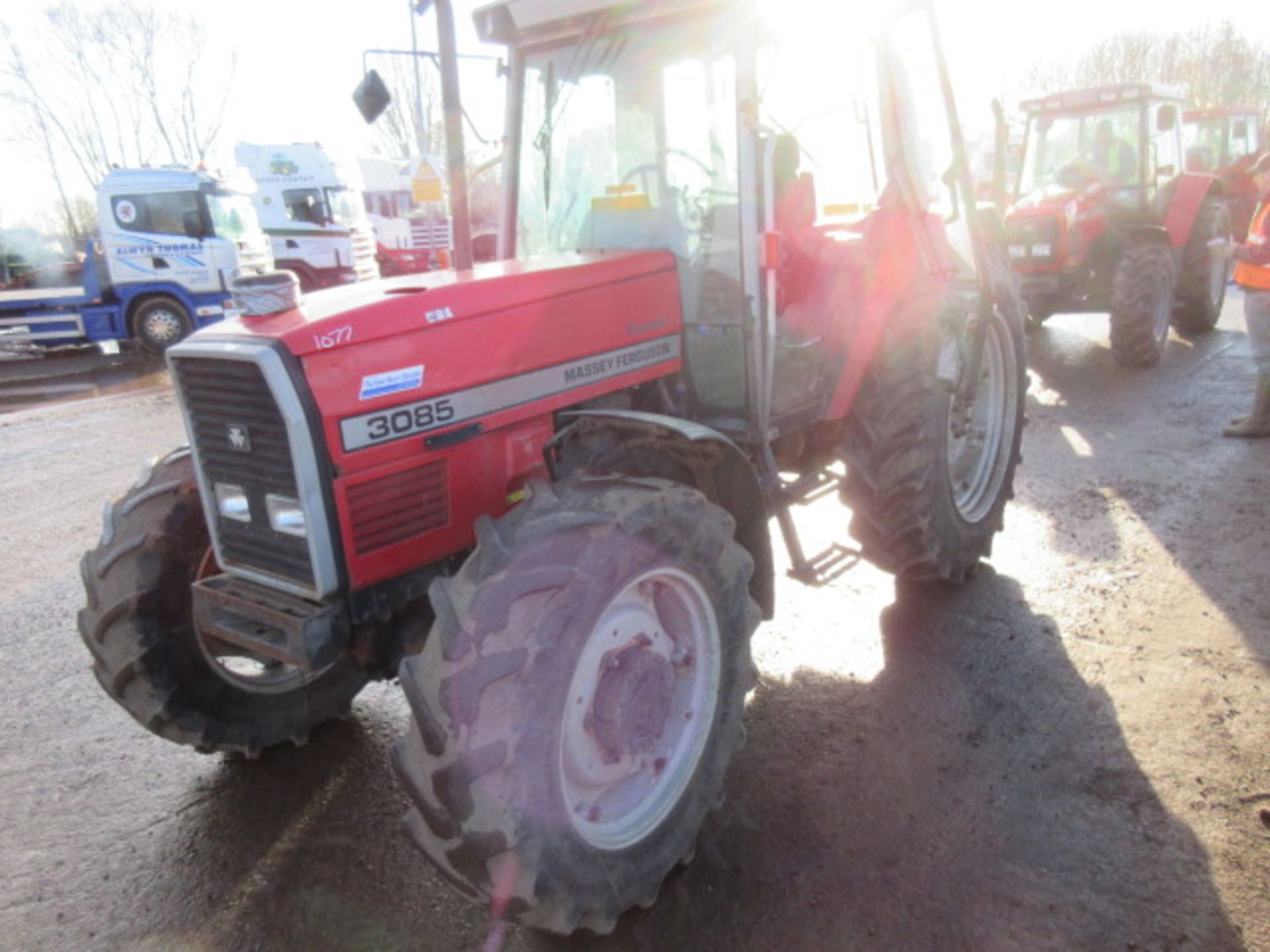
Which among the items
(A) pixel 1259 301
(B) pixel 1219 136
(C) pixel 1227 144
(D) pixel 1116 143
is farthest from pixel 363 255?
(A) pixel 1259 301

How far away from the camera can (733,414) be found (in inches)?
143

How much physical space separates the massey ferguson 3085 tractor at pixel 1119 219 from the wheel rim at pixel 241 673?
740cm

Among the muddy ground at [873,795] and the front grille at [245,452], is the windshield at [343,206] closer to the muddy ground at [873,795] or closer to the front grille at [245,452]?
the muddy ground at [873,795]

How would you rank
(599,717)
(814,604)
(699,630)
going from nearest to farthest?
1. (599,717)
2. (699,630)
3. (814,604)

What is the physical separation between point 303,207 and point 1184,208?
17005mm

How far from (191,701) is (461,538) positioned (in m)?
1.13

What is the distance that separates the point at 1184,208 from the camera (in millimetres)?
9414

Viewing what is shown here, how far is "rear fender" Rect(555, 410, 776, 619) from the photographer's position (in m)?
2.79

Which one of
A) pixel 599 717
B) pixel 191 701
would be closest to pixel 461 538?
pixel 599 717

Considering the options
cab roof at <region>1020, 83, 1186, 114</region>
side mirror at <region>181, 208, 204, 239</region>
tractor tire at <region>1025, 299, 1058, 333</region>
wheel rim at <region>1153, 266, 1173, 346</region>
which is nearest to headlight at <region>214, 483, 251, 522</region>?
tractor tire at <region>1025, 299, 1058, 333</region>

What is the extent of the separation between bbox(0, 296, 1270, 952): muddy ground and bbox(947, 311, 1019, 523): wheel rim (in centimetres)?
39

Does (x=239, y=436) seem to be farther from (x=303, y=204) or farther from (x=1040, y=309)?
(x=303, y=204)

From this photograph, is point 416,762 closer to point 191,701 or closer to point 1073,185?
point 191,701

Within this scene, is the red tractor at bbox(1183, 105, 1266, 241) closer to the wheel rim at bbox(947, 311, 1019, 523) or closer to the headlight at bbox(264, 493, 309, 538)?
the wheel rim at bbox(947, 311, 1019, 523)
